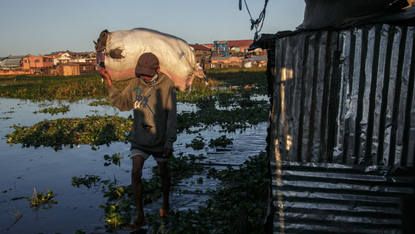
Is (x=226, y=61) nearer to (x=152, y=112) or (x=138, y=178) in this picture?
(x=152, y=112)

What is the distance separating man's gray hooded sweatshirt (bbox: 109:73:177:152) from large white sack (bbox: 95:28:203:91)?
529mm

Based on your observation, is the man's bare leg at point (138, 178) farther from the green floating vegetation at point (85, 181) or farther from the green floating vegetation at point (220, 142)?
the green floating vegetation at point (220, 142)

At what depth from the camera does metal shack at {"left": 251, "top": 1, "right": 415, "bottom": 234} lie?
263cm

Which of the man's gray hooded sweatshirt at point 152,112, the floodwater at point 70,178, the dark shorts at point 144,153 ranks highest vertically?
the man's gray hooded sweatshirt at point 152,112

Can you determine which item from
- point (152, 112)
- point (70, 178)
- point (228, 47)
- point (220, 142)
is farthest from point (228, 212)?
point (228, 47)

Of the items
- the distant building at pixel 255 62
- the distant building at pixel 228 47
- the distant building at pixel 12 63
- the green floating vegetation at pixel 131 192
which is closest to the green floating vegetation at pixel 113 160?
the green floating vegetation at pixel 131 192

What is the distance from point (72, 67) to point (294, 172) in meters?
47.7

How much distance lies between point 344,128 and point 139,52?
275 centimetres

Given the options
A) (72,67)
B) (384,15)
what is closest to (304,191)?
(384,15)

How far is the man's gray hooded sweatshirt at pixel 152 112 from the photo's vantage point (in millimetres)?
3535

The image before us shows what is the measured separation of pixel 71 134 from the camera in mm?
8156

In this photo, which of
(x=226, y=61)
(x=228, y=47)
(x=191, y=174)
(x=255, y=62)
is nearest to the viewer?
(x=191, y=174)

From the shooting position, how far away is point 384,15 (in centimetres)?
266

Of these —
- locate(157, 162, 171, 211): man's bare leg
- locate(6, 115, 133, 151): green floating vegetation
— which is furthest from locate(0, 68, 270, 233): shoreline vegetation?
locate(157, 162, 171, 211): man's bare leg
